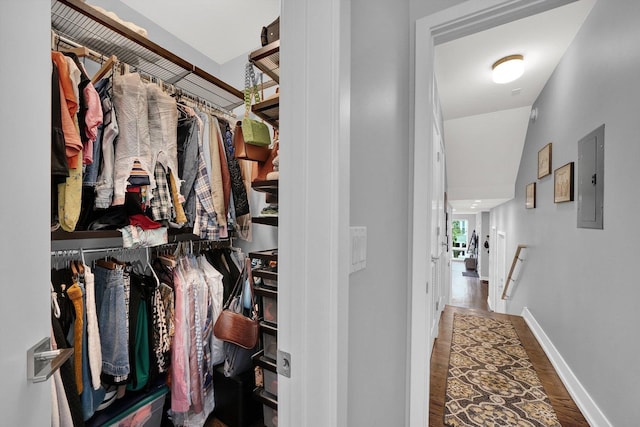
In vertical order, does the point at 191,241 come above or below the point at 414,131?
below

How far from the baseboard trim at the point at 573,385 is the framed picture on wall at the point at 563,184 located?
1.28 metres

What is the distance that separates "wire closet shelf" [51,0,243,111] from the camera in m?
1.23

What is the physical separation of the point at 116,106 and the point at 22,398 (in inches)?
49.8

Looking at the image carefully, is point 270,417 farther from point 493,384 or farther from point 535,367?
point 535,367

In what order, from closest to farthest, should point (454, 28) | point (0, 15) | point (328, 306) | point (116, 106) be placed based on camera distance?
point (0, 15), point (328, 306), point (454, 28), point (116, 106)

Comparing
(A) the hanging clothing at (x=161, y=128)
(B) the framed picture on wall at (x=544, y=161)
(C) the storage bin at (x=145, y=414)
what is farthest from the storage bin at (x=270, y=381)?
(B) the framed picture on wall at (x=544, y=161)

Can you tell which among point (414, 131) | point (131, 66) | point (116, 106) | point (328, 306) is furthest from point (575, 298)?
point (131, 66)

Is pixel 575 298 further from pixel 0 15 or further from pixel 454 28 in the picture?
pixel 0 15

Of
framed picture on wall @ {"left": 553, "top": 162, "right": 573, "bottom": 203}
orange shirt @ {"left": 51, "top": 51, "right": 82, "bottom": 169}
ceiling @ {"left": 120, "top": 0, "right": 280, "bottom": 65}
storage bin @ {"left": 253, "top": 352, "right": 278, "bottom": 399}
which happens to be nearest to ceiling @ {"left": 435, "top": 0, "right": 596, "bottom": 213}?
framed picture on wall @ {"left": 553, "top": 162, "right": 573, "bottom": 203}

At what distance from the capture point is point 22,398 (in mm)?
464

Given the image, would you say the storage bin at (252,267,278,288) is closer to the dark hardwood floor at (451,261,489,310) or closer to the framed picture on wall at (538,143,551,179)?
the framed picture on wall at (538,143,551,179)

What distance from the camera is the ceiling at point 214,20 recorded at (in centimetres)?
171

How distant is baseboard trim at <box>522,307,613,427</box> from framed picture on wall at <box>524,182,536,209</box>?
1371 mm

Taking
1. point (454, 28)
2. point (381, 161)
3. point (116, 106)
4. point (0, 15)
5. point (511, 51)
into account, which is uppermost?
point (511, 51)
